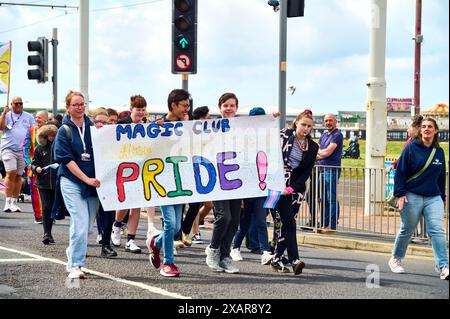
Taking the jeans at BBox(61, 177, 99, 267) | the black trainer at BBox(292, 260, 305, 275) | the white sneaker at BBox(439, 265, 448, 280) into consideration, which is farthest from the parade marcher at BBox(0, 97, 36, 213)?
the white sneaker at BBox(439, 265, 448, 280)

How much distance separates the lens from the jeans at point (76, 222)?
8469 mm

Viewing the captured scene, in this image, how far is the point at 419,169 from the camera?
8953mm

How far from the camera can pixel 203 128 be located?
30.0 ft

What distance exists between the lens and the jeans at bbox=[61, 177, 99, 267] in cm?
847

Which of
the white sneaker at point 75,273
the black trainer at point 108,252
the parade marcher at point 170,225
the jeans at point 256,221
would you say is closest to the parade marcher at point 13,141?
the black trainer at point 108,252

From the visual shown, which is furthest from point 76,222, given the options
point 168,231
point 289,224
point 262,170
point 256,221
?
point 256,221

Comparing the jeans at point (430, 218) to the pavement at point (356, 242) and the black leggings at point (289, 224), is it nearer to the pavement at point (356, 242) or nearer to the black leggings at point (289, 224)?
the black leggings at point (289, 224)

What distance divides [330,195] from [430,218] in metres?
3.76

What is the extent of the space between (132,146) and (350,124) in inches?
5048

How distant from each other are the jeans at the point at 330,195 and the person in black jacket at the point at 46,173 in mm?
3927

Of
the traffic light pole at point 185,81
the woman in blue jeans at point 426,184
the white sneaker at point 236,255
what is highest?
the traffic light pole at point 185,81
